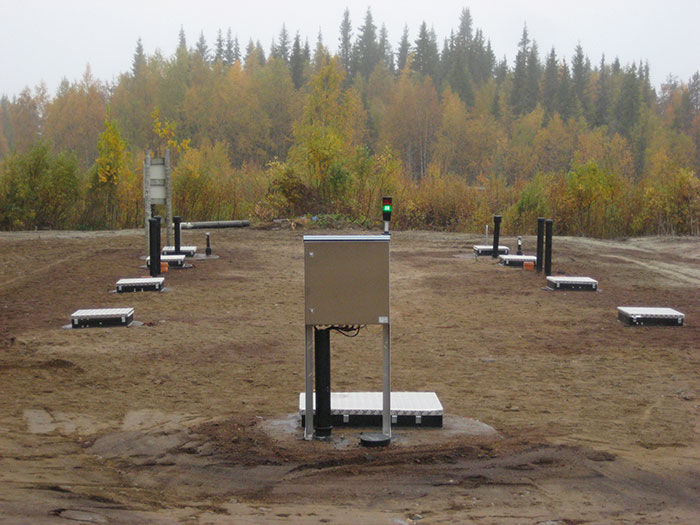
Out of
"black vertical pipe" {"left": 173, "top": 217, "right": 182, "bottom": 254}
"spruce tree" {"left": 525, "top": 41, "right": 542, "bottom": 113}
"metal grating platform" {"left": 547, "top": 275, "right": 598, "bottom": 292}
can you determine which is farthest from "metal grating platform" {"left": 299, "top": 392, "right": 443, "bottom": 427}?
Result: "spruce tree" {"left": 525, "top": 41, "right": 542, "bottom": 113}

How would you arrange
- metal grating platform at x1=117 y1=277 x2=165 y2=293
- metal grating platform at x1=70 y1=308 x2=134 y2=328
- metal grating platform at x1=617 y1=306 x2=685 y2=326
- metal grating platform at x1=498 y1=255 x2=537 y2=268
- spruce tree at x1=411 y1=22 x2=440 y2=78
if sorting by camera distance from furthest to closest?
spruce tree at x1=411 y1=22 x2=440 y2=78 → metal grating platform at x1=498 y1=255 x2=537 y2=268 → metal grating platform at x1=117 y1=277 x2=165 y2=293 → metal grating platform at x1=617 y1=306 x2=685 y2=326 → metal grating platform at x1=70 y1=308 x2=134 y2=328

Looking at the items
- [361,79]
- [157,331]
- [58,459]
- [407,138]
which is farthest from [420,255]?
[361,79]

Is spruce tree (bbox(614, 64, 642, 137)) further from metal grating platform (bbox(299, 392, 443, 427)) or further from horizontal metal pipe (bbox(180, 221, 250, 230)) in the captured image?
metal grating platform (bbox(299, 392, 443, 427))

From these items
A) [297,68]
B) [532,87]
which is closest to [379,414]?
[297,68]

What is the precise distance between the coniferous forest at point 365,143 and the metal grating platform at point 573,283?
566 inches

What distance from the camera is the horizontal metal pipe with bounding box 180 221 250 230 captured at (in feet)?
88.1

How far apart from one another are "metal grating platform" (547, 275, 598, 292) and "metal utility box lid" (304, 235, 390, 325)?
31.1 feet

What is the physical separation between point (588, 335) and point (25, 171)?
71.4 feet

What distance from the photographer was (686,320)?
1233cm

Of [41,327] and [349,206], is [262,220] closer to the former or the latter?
[349,206]

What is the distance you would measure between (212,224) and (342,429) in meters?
21.5

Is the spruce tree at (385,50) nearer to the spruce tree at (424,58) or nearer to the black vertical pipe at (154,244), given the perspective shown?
the spruce tree at (424,58)

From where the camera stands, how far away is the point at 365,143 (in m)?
92.6

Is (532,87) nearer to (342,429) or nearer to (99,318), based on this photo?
(99,318)
